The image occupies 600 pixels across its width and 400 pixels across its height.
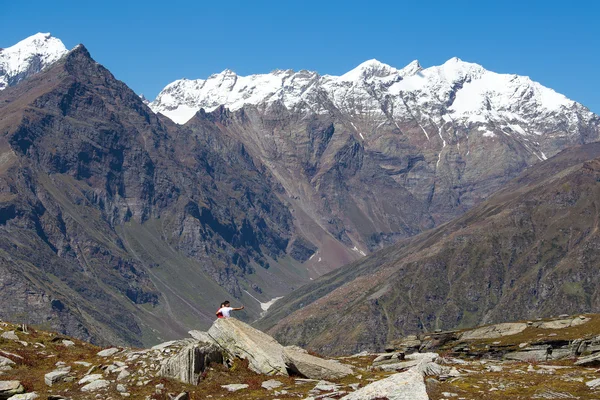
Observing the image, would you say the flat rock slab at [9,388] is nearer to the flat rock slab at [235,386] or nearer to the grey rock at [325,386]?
the flat rock slab at [235,386]

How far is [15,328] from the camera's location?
56.8 meters

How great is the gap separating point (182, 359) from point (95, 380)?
556 cm

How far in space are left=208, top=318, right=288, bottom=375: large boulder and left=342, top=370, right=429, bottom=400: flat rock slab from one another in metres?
12.1

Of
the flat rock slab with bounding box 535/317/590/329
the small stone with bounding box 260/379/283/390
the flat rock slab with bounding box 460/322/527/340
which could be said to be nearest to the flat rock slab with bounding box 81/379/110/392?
the small stone with bounding box 260/379/283/390

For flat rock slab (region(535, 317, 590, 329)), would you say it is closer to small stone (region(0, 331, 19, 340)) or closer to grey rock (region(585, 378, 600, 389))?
grey rock (region(585, 378, 600, 389))

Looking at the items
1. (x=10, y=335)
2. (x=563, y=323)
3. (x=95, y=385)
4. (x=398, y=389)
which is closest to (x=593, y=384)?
(x=398, y=389)

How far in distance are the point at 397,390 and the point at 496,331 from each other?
99938mm

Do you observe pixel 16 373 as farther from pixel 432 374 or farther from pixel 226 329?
pixel 432 374

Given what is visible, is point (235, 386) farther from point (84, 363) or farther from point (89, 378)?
point (84, 363)

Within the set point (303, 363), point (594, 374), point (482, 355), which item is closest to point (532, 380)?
point (594, 374)

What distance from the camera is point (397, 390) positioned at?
3625 centimetres

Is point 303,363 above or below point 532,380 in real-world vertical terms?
above

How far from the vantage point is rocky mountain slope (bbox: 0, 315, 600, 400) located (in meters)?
40.6

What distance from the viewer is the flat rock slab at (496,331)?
12666 centimetres
